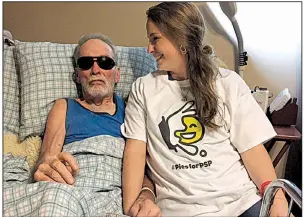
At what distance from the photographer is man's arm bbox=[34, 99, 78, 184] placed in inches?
52.4

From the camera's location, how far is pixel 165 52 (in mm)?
1467

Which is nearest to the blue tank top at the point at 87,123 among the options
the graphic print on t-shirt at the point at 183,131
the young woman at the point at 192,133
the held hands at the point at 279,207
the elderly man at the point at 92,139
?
the elderly man at the point at 92,139

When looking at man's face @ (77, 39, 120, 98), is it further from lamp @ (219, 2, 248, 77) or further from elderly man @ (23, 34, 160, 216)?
lamp @ (219, 2, 248, 77)

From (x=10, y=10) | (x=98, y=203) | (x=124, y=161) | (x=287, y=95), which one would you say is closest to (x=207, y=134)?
(x=124, y=161)

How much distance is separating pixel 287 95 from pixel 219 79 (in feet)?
1.71

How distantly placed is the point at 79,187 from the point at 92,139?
20 cm

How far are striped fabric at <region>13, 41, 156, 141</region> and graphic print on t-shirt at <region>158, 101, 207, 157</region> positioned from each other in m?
0.40

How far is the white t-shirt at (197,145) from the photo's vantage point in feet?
4.45

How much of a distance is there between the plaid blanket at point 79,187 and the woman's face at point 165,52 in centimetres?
31

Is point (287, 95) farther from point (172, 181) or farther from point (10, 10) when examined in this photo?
point (10, 10)

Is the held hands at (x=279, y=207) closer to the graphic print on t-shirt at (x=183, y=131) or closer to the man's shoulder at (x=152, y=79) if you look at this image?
the graphic print on t-shirt at (x=183, y=131)

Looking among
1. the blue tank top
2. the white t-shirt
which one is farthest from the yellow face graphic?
the blue tank top

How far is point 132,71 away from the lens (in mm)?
1805

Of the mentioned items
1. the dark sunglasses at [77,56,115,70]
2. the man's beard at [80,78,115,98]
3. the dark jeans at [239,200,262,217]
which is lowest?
the dark jeans at [239,200,262,217]
